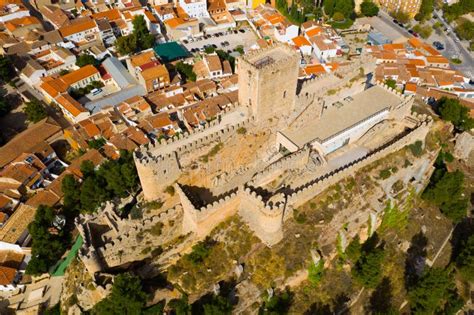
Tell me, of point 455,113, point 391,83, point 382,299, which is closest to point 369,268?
point 382,299

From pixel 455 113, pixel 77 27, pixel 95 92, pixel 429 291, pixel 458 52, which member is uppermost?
pixel 455 113

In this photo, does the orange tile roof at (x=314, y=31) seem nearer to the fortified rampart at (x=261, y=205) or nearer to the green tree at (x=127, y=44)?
the green tree at (x=127, y=44)

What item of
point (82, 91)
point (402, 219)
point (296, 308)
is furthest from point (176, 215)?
point (82, 91)

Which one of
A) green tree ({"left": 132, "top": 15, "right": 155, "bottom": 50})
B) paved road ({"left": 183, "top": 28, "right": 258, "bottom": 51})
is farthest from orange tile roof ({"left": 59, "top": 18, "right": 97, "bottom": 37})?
paved road ({"left": 183, "top": 28, "right": 258, "bottom": 51})

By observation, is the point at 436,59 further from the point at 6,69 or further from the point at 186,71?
the point at 6,69

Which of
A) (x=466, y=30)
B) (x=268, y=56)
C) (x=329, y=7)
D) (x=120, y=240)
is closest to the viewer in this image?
(x=120, y=240)

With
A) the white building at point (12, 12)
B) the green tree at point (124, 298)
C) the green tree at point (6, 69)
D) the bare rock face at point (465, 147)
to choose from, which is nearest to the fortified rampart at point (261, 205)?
the green tree at point (124, 298)
